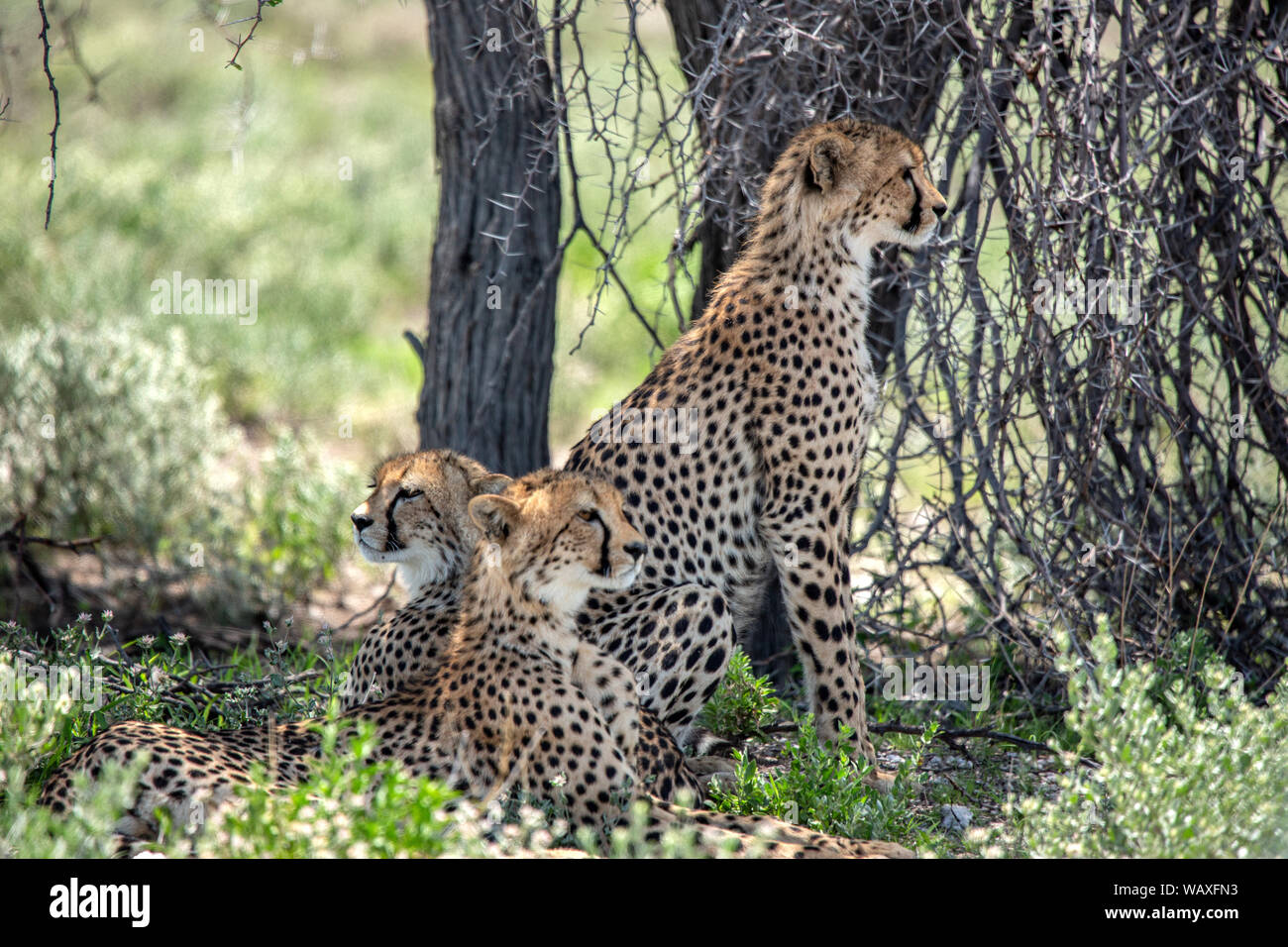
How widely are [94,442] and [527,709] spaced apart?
4.06 metres

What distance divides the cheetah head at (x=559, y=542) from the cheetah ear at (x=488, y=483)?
48cm

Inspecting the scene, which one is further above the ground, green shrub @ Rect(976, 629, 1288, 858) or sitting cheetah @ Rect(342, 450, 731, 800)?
sitting cheetah @ Rect(342, 450, 731, 800)

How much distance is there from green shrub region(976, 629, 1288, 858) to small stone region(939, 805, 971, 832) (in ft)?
2.25

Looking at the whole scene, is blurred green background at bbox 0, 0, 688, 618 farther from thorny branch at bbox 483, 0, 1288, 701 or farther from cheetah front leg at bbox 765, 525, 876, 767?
cheetah front leg at bbox 765, 525, 876, 767

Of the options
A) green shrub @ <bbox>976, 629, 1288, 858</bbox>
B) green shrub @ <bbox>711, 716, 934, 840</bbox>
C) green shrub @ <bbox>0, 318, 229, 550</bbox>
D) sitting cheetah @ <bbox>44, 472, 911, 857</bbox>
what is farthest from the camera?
green shrub @ <bbox>0, 318, 229, 550</bbox>

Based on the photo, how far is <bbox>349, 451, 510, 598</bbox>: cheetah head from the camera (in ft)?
13.3

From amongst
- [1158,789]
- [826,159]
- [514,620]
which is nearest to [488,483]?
[514,620]

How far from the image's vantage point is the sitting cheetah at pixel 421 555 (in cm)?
391

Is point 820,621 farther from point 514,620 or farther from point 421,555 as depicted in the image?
point 421,555

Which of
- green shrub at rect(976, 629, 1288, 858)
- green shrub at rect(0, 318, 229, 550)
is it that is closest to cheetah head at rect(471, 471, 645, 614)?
Answer: green shrub at rect(976, 629, 1288, 858)

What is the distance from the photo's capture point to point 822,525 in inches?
162

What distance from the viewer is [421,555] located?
411 cm

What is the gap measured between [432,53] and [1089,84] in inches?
98.2

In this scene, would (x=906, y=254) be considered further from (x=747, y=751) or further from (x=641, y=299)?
(x=641, y=299)
